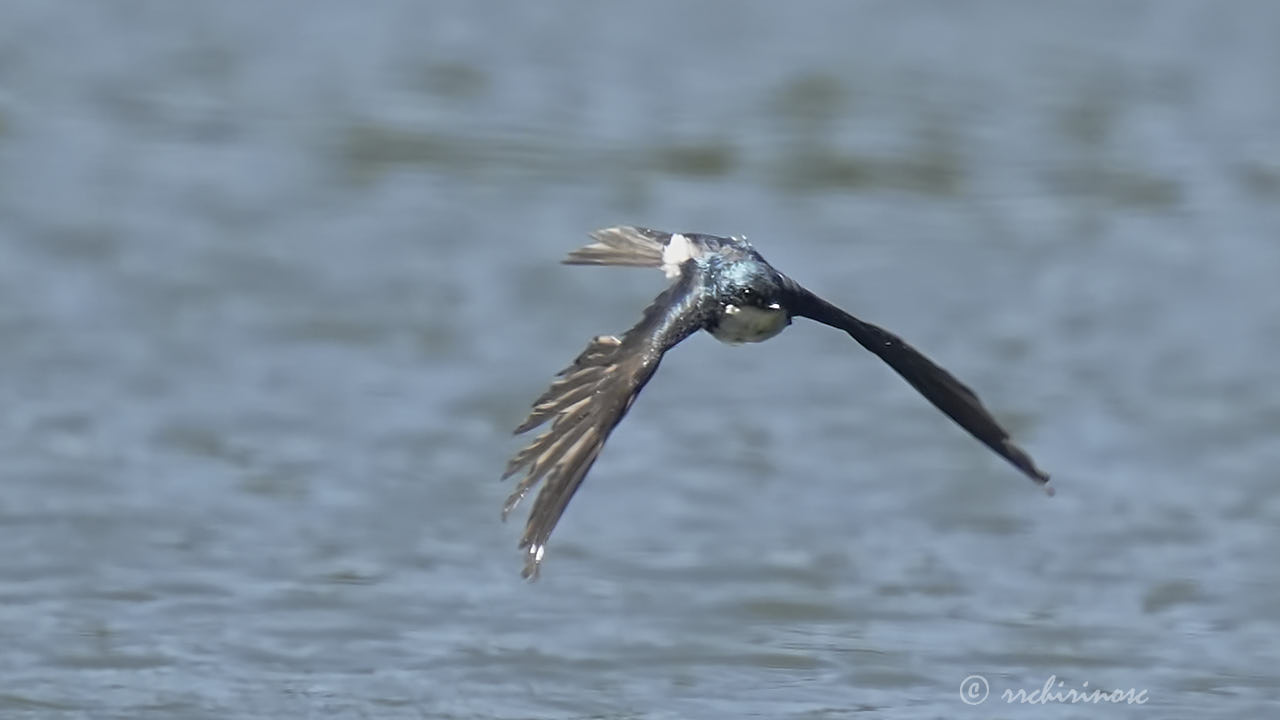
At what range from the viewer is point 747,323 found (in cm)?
540

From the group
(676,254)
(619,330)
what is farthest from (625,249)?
(619,330)

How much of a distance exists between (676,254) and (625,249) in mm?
355

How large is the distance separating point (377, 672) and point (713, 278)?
2.38 m

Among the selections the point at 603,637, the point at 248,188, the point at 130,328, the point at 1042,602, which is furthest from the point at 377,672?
the point at 248,188

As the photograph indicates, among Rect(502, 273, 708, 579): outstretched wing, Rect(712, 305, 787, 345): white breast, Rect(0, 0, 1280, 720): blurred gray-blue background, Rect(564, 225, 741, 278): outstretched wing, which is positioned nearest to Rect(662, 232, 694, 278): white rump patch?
Rect(564, 225, 741, 278): outstretched wing

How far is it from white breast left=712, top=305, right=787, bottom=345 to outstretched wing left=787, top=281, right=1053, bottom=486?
62 millimetres

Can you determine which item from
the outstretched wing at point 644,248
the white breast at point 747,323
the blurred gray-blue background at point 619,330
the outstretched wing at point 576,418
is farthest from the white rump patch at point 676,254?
the blurred gray-blue background at point 619,330

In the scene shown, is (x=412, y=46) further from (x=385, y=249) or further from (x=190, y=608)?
(x=190, y=608)

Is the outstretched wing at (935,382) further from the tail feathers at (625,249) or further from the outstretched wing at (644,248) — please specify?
the tail feathers at (625,249)

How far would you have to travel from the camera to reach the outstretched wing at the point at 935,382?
5.47 metres

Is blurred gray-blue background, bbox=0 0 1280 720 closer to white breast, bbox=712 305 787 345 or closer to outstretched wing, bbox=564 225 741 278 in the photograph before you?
outstretched wing, bbox=564 225 741 278

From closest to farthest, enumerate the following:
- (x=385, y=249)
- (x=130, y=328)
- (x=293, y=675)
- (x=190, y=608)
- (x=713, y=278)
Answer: (x=713, y=278)
(x=293, y=675)
(x=190, y=608)
(x=130, y=328)
(x=385, y=249)

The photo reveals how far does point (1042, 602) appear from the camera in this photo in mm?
8156

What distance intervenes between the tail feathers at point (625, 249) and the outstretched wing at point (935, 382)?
1.84 feet
